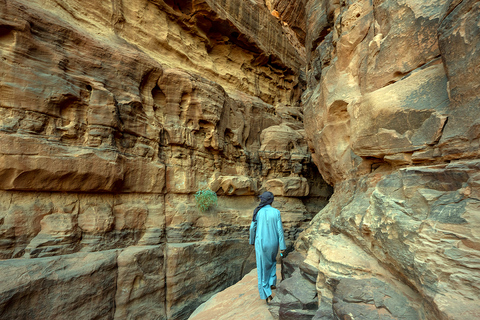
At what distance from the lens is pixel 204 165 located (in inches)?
331

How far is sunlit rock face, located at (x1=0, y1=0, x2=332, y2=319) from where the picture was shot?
4.62 metres

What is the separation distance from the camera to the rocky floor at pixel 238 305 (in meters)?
4.70

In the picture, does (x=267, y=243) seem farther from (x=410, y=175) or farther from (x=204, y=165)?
(x=204, y=165)

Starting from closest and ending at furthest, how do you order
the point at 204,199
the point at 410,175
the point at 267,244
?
1. the point at 410,175
2. the point at 267,244
3. the point at 204,199

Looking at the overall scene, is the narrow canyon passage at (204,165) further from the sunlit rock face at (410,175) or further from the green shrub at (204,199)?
the green shrub at (204,199)

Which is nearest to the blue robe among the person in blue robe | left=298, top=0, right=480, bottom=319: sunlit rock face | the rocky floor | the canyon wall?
the person in blue robe

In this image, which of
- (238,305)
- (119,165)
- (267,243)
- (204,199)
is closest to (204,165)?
(204,199)

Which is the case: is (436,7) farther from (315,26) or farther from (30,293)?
(30,293)

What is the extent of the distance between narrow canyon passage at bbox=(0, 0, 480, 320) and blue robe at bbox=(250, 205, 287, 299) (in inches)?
15.6

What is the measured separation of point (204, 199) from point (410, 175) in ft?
19.0

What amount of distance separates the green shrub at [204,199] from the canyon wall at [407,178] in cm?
355

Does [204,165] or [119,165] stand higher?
[204,165]

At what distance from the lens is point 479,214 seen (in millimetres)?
2141

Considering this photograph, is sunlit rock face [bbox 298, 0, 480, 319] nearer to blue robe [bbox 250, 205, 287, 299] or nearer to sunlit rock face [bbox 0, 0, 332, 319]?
blue robe [bbox 250, 205, 287, 299]
